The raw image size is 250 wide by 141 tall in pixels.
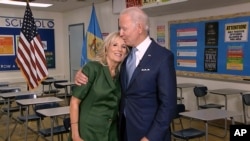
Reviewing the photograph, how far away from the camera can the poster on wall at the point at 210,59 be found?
5.60m

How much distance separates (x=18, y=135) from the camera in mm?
4914

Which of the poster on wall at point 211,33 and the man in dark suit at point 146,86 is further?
the poster on wall at point 211,33

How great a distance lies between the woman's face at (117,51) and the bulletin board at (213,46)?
3.91m

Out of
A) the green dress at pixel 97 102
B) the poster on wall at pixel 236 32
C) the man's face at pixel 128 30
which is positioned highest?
the poster on wall at pixel 236 32

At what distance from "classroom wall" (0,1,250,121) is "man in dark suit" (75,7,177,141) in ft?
13.0

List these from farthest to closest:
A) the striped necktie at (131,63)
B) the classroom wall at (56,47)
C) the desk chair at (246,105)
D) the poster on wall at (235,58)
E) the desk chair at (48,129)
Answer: the classroom wall at (56,47) → the poster on wall at (235,58) → the desk chair at (246,105) → the desk chair at (48,129) → the striped necktie at (131,63)

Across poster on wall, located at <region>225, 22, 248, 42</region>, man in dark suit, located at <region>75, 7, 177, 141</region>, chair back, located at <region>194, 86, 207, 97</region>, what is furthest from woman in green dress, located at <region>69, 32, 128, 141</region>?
poster on wall, located at <region>225, 22, 248, 42</region>

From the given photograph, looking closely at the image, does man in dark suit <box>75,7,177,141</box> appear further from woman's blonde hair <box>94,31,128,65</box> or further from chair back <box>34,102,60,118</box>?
chair back <box>34,102,60,118</box>

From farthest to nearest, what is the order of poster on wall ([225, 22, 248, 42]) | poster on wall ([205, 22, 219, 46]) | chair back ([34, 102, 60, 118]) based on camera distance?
poster on wall ([205, 22, 219, 46]) → poster on wall ([225, 22, 248, 42]) → chair back ([34, 102, 60, 118])

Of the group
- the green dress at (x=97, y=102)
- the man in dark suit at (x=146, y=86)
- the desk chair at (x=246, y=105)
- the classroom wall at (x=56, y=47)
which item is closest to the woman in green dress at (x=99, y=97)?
the green dress at (x=97, y=102)

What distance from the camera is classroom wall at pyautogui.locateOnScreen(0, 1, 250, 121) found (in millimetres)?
5324

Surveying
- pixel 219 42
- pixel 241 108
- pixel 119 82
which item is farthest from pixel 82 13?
pixel 119 82

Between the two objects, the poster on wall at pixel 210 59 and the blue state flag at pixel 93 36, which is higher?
the blue state flag at pixel 93 36

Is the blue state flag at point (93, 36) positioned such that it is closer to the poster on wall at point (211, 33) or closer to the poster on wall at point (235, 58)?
the poster on wall at point (211, 33)
